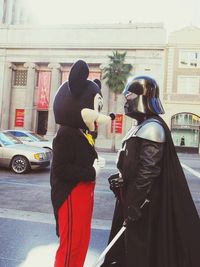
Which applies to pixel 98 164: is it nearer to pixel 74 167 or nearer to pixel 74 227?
pixel 74 167

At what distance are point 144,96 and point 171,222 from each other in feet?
3.42

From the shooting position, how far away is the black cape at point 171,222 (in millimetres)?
2455

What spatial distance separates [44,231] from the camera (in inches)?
173

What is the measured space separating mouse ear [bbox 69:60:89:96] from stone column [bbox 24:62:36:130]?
3237cm

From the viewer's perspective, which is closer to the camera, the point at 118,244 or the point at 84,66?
the point at 84,66

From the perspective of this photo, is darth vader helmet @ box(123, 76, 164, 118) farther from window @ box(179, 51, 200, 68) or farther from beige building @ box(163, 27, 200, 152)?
window @ box(179, 51, 200, 68)

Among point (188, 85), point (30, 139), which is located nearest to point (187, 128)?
point (188, 85)

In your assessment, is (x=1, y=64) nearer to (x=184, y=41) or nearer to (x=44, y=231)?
(x=184, y=41)

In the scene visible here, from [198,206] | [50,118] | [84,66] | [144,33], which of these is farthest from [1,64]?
[84,66]

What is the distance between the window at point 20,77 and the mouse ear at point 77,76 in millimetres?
34479

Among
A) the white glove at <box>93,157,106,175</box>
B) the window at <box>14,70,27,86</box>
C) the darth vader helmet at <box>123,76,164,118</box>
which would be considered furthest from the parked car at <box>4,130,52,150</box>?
the window at <box>14,70,27,86</box>

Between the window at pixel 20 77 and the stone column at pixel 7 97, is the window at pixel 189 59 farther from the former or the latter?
the stone column at pixel 7 97

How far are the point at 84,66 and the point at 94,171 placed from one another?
2.88ft

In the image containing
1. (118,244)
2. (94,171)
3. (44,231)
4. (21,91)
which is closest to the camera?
(94,171)
